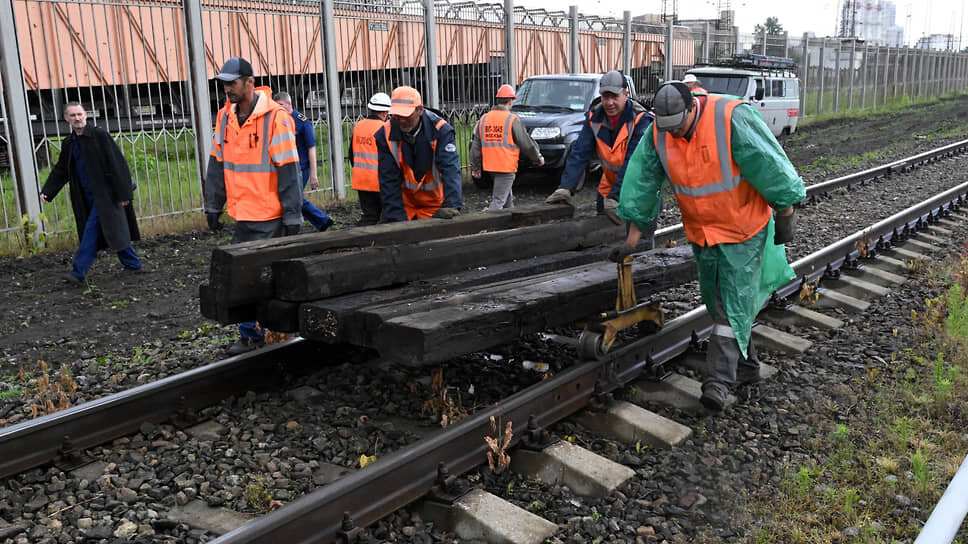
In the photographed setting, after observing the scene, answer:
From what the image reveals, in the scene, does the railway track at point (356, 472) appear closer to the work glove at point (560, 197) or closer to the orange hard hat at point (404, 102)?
the work glove at point (560, 197)

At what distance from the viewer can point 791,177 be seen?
4.42 metres

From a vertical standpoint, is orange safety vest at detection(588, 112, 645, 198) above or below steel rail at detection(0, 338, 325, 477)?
above

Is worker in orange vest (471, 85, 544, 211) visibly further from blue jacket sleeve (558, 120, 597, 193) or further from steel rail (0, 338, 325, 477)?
steel rail (0, 338, 325, 477)

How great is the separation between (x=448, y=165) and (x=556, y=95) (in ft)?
31.9

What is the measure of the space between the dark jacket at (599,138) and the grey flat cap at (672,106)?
6.87 feet

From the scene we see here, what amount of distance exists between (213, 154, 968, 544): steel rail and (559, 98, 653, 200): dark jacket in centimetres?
156

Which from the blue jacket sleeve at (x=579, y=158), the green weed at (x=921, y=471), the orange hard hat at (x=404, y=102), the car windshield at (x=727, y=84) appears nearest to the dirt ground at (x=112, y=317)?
the orange hard hat at (x=404, y=102)

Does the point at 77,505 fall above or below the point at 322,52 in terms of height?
below

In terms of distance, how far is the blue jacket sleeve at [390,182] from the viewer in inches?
254

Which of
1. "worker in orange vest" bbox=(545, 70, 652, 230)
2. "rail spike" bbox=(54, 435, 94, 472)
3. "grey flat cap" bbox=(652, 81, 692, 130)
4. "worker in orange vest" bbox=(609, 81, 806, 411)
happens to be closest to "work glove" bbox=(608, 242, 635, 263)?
"worker in orange vest" bbox=(609, 81, 806, 411)

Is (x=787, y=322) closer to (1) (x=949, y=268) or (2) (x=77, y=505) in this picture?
(1) (x=949, y=268)

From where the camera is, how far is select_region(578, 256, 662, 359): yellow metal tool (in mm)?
4672

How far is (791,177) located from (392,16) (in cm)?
1202

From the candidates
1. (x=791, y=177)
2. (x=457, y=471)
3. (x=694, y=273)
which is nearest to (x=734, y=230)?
(x=791, y=177)
